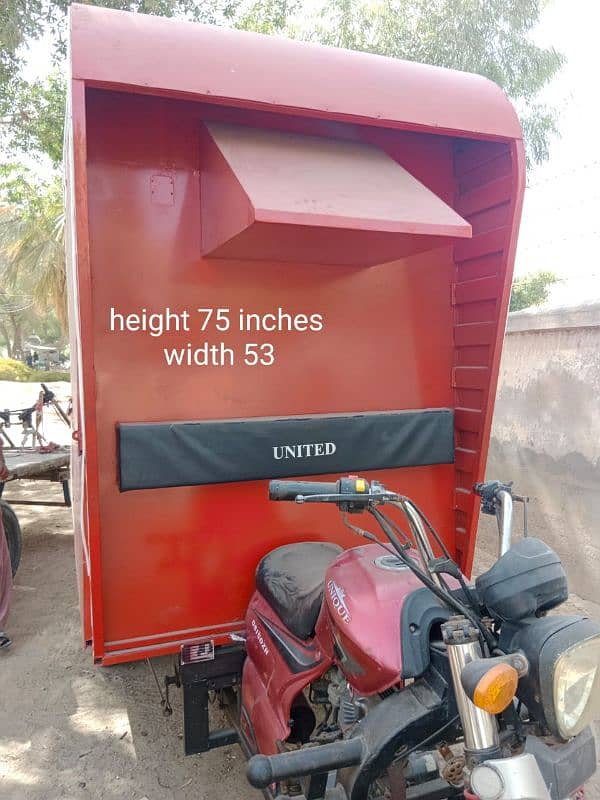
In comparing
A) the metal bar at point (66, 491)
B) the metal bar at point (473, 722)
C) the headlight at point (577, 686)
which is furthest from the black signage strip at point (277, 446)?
the metal bar at point (66, 491)

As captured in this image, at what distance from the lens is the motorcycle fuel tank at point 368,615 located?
5.48 feet

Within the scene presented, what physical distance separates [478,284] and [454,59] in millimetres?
8496

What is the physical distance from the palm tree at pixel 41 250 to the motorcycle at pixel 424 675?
12453 mm

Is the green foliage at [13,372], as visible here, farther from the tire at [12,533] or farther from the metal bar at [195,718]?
the metal bar at [195,718]

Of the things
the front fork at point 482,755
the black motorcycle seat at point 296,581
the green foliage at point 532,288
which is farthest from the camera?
the green foliage at point 532,288

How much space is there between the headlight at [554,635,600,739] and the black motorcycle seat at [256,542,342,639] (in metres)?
1.03

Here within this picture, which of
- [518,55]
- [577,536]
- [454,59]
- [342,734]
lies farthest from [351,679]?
[518,55]

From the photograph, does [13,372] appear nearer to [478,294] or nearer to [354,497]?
[478,294]

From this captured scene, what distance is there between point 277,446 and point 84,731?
1.85 m

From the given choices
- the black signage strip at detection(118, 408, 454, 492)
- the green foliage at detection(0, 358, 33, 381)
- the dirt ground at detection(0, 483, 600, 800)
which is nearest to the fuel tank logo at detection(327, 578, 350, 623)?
the black signage strip at detection(118, 408, 454, 492)

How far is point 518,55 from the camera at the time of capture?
33.1 feet

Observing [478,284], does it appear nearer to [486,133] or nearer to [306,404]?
[486,133]

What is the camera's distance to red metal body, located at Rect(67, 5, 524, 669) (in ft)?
7.54

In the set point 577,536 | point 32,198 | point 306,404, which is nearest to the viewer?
A: point 306,404
